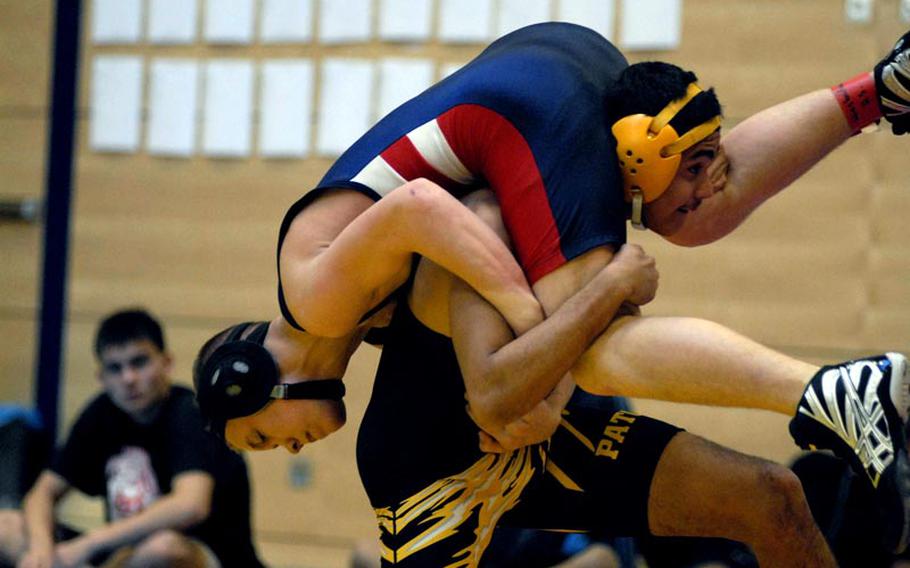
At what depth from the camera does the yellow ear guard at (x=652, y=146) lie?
2564 millimetres

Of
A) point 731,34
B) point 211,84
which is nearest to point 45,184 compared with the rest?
point 211,84

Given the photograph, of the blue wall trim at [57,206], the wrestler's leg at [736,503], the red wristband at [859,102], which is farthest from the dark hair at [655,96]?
the blue wall trim at [57,206]

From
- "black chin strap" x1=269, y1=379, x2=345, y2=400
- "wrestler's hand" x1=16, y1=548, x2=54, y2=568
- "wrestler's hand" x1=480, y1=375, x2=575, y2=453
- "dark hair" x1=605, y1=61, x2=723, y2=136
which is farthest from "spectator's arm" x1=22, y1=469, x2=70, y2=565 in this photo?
"dark hair" x1=605, y1=61, x2=723, y2=136

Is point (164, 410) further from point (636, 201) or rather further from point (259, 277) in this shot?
point (636, 201)

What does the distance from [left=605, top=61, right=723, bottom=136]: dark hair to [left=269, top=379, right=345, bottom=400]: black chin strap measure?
34.7 inches

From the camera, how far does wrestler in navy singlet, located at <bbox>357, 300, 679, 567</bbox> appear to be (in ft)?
8.98

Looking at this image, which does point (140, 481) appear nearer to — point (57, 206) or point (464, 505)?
point (57, 206)

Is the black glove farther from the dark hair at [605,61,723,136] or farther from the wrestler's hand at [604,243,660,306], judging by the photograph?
the wrestler's hand at [604,243,660,306]

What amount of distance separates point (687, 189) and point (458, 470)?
0.73 meters

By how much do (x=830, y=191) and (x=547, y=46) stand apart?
2.71 meters

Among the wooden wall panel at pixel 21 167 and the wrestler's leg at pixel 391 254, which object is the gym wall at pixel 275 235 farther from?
the wrestler's leg at pixel 391 254

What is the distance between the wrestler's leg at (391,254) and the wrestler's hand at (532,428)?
0.18 metres

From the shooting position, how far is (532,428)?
8.50ft

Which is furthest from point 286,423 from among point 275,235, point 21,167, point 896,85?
point 21,167
